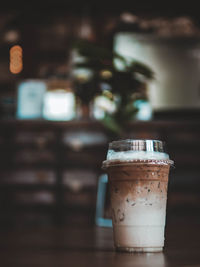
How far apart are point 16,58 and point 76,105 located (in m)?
1.36

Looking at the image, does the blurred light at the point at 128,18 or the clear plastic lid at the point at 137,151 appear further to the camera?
the blurred light at the point at 128,18

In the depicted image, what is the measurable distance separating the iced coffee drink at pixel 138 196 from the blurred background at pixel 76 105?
2096 mm

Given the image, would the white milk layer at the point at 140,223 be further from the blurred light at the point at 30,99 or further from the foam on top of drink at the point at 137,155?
the blurred light at the point at 30,99

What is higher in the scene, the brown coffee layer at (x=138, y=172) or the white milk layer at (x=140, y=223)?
the brown coffee layer at (x=138, y=172)

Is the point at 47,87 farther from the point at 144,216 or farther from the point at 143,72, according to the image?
the point at 144,216

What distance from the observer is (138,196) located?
25.2 inches

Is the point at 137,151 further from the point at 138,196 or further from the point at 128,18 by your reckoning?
the point at 128,18

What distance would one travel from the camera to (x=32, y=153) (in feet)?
11.2

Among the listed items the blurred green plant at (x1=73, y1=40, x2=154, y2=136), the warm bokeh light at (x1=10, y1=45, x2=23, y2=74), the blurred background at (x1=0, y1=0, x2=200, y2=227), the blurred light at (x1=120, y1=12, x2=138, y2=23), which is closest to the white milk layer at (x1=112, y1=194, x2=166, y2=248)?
the blurred green plant at (x1=73, y1=40, x2=154, y2=136)

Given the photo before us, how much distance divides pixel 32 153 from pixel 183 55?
1713mm

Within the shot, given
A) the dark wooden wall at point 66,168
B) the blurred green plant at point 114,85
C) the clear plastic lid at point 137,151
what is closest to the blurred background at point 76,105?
the dark wooden wall at point 66,168

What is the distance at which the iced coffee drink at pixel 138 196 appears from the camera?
2.09ft

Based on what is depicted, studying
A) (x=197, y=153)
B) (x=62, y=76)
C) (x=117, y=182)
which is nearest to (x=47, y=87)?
(x=62, y=76)

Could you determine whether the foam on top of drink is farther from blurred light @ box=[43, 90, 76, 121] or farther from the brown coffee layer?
blurred light @ box=[43, 90, 76, 121]
